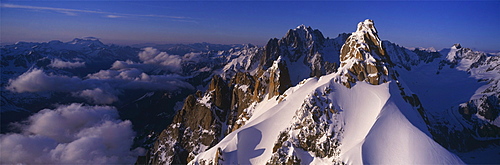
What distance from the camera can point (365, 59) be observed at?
77750 mm

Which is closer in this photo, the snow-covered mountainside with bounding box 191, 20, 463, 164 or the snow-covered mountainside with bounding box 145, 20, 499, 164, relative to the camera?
the snow-covered mountainside with bounding box 191, 20, 463, 164

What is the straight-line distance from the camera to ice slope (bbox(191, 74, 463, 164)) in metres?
53.4

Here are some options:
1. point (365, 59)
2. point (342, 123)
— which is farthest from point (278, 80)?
point (342, 123)

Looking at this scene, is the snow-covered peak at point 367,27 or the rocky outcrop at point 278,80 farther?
the rocky outcrop at point 278,80

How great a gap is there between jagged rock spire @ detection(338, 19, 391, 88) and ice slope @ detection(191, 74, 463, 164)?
9.27 feet

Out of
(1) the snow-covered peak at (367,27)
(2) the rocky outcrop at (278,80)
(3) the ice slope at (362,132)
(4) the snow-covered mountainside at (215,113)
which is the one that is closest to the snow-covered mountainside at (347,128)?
(3) the ice slope at (362,132)

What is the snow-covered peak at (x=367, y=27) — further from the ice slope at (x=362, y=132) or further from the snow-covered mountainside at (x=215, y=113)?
the snow-covered mountainside at (x=215, y=113)

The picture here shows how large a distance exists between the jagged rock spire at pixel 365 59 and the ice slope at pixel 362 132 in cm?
283

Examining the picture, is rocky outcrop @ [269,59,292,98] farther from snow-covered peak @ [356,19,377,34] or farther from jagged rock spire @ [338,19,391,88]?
snow-covered peak @ [356,19,377,34]

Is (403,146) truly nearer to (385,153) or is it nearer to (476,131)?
(385,153)

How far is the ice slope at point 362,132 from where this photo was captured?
53.4 meters

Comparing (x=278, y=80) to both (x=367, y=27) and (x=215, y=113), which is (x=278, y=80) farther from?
(x=367, y=27)

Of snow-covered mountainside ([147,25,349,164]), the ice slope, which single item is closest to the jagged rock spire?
the ice slope

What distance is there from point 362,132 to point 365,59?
2860cm
